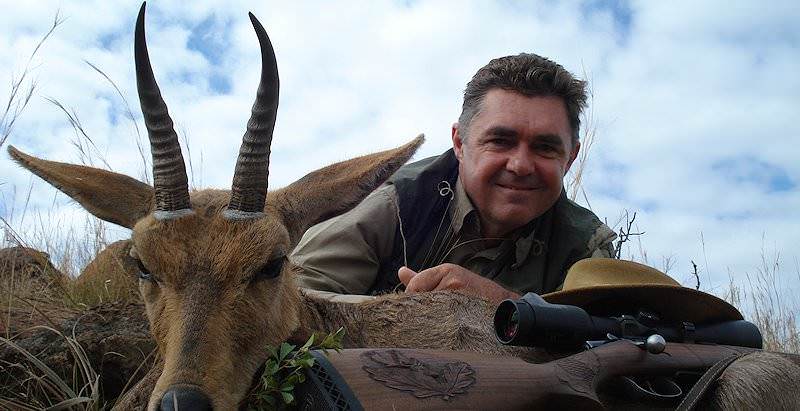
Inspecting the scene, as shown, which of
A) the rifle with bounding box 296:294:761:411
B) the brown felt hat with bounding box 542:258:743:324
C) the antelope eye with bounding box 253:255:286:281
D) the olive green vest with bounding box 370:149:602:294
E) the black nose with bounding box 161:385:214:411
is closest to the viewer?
the rifle with bounding box 296:294:761:411

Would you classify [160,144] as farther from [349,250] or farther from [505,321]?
[349,250]

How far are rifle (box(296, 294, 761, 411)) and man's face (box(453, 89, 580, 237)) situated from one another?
2.10 m

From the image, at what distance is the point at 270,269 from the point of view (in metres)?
3.92

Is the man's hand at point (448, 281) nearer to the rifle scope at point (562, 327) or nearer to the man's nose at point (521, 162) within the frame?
the rifle scope at point (562, 327)

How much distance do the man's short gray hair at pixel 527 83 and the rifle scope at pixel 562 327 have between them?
8.63ft

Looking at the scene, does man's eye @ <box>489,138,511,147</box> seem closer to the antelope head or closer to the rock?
the antelope head

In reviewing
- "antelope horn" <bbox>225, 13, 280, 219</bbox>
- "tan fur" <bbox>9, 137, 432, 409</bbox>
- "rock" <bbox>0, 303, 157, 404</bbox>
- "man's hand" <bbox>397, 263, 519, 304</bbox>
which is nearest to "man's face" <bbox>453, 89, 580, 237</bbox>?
"man's hand" <bbox>397, 263, 519, 304</bbox>

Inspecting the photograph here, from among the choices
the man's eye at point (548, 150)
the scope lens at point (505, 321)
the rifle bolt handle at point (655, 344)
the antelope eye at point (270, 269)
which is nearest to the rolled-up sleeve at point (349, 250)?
the man's eye at point (548, 150)

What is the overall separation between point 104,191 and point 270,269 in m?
1.33

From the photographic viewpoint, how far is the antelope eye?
150 inches

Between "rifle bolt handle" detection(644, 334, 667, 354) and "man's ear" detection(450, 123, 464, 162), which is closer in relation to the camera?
"rifle bolt handle" detection(644, 334, 667, 354)

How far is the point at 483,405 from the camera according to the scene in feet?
9.65

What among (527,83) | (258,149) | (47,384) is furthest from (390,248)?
(47,384)

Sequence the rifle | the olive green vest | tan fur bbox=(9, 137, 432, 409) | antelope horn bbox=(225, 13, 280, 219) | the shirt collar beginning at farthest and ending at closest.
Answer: the shirt collar → the olive green vest → antelope horn bbox=(225, 13, 280, 219) → tan fur bbox=(9, 137, 432, 409) → the rifle
